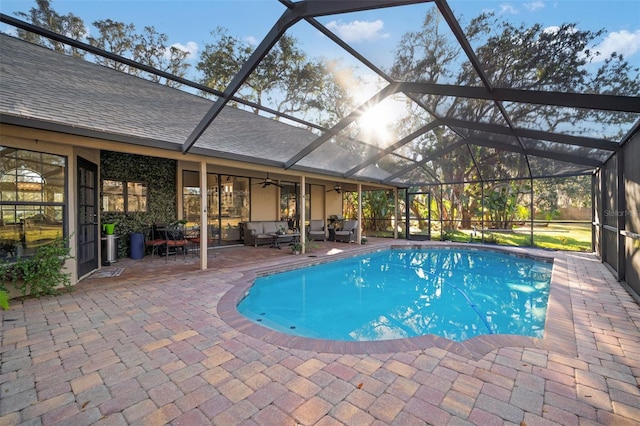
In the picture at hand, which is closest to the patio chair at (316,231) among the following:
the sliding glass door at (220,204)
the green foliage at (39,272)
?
the sliding glass door at (220,204)

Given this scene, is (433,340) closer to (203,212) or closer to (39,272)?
(203,212)

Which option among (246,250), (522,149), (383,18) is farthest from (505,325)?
(246,250)

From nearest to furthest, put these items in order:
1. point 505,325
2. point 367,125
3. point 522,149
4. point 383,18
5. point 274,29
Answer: point 274,29, point 383,18, point 505,325, point 367,125, point 522,149

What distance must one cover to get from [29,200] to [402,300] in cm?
679

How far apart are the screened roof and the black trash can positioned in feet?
12.1

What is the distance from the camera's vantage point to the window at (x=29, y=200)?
4348mm

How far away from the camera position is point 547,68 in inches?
156

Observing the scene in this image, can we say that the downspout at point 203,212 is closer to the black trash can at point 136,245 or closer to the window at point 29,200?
the window at point 29,200

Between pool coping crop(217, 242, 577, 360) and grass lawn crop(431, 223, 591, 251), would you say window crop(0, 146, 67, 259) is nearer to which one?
pool coping crop(217, 242, 577, 360)

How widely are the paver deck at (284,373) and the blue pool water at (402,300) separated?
1082 mm

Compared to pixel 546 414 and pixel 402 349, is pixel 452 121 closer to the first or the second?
pixel 402 349

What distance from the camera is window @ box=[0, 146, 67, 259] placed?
435 cm

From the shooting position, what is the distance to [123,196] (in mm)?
8211

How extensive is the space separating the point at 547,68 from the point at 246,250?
28.6ft
